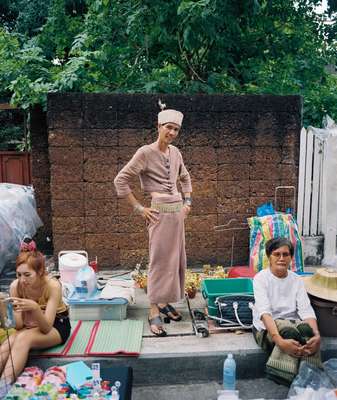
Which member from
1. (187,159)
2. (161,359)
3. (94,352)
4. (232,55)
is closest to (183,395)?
(161,359)

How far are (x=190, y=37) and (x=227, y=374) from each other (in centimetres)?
517

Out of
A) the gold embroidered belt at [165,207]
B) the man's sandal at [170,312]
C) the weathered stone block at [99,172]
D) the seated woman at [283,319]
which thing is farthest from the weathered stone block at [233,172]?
the seated woman at [283,319]

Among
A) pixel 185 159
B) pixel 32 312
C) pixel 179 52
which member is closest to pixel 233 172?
pixel 185 159

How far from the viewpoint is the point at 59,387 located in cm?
299

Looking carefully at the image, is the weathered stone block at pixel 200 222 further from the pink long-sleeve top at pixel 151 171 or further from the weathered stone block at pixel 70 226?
the pink long-sleeve top at pixel 151 171

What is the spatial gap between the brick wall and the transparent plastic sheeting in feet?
2.27

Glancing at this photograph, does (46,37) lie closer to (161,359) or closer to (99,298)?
(99,298)

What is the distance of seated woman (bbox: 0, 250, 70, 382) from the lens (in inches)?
128

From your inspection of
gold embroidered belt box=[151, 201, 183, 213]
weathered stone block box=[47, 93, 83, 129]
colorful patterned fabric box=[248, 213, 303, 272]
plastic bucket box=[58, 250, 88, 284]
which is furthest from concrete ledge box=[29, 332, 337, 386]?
weathered stone block box=[47, 93, 83, 129]

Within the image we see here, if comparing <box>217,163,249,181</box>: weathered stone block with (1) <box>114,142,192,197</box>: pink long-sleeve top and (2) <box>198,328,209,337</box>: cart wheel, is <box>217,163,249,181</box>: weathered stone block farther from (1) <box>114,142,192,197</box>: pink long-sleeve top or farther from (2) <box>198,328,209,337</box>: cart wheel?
(2) <box>198,328,209,337</box>: cart wheel

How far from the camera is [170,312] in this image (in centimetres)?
436

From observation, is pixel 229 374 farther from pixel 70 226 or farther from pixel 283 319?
pixel 70 226

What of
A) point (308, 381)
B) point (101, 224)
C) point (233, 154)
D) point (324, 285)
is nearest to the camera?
point (308, 381)

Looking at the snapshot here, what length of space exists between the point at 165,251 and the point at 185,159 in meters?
2.11
